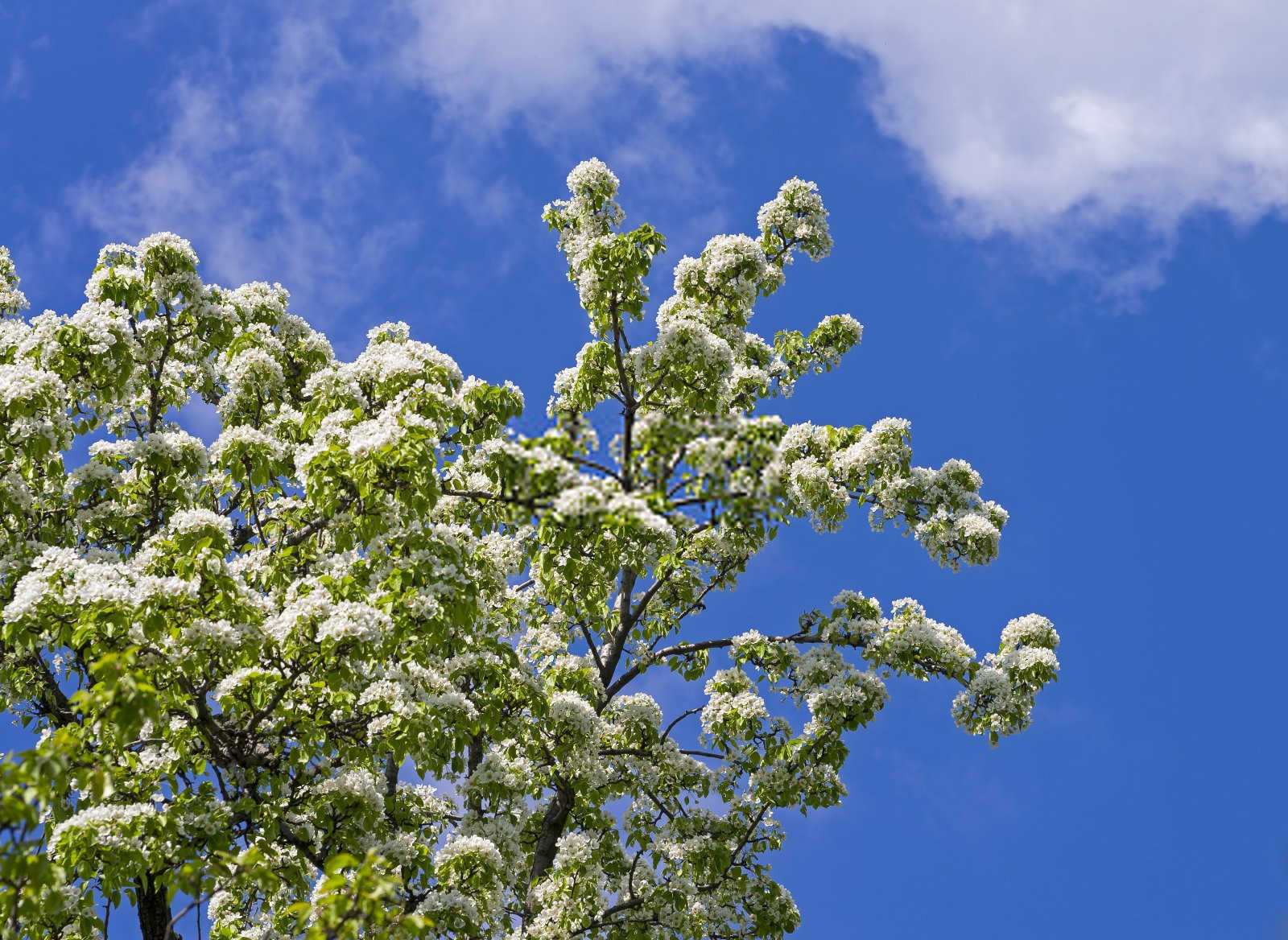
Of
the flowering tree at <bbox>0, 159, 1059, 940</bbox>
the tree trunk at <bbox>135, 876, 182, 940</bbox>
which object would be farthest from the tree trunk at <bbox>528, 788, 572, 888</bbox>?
the tree trunk at <bbox>135, 876, 182, 940</bbox>

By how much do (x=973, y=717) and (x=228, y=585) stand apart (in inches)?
472

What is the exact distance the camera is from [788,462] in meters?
19.0

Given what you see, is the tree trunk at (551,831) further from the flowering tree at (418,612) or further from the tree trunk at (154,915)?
the tree trunk at (154,915)

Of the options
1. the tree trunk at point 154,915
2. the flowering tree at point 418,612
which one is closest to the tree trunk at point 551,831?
the flowering tree at point 418,612

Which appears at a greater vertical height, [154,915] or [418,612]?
[418,612]

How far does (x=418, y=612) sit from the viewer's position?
1217cm

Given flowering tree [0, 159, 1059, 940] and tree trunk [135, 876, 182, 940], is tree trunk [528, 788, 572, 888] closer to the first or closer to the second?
flowering tree [0, 159, 1059, 940]

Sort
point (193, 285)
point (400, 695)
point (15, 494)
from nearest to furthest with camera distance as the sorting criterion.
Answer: point (400, 695), point (15, 494), point (193, 285)

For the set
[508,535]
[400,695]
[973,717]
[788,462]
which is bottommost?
[400,695]

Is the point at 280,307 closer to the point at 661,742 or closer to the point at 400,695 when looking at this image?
the point at 400,695

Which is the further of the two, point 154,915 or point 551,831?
point 551,831

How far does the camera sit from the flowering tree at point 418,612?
34.7 feet

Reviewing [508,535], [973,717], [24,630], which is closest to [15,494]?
[24,630]

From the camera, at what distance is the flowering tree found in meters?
10.6
